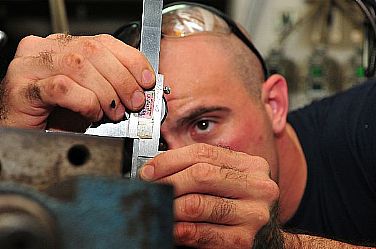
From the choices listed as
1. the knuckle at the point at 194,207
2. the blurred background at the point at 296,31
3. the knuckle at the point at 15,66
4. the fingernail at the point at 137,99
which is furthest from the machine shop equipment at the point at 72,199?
the blurred background at the point at 296,31

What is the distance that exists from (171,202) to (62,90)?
1.18ft

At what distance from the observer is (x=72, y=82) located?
695mm

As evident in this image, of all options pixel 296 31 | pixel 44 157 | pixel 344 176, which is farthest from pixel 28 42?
pixel 296 31

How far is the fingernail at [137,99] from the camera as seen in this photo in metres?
0.65

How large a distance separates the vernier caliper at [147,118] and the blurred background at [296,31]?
A: 1010 millimetres

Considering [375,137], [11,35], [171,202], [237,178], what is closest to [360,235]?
[375,137]

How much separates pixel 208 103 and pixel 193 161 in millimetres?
421

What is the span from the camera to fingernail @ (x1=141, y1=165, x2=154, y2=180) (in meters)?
0.54

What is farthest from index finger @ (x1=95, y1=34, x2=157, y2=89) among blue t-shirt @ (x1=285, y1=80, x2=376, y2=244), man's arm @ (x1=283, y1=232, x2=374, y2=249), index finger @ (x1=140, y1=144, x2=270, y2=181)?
blue t-shirt @ (x1=285, y1=80, x2=376, y2=244)

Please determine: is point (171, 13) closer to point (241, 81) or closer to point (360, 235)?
point (241, 81)

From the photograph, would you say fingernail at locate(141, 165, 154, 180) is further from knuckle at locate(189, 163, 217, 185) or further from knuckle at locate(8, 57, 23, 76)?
knuckle at locate(8, 57, 23, 76)

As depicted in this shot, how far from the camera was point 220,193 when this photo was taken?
0.54m

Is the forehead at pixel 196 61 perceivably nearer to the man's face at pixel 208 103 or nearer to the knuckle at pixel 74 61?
the man's face at pixel 208 103

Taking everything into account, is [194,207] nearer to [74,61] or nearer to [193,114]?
[74,61]
